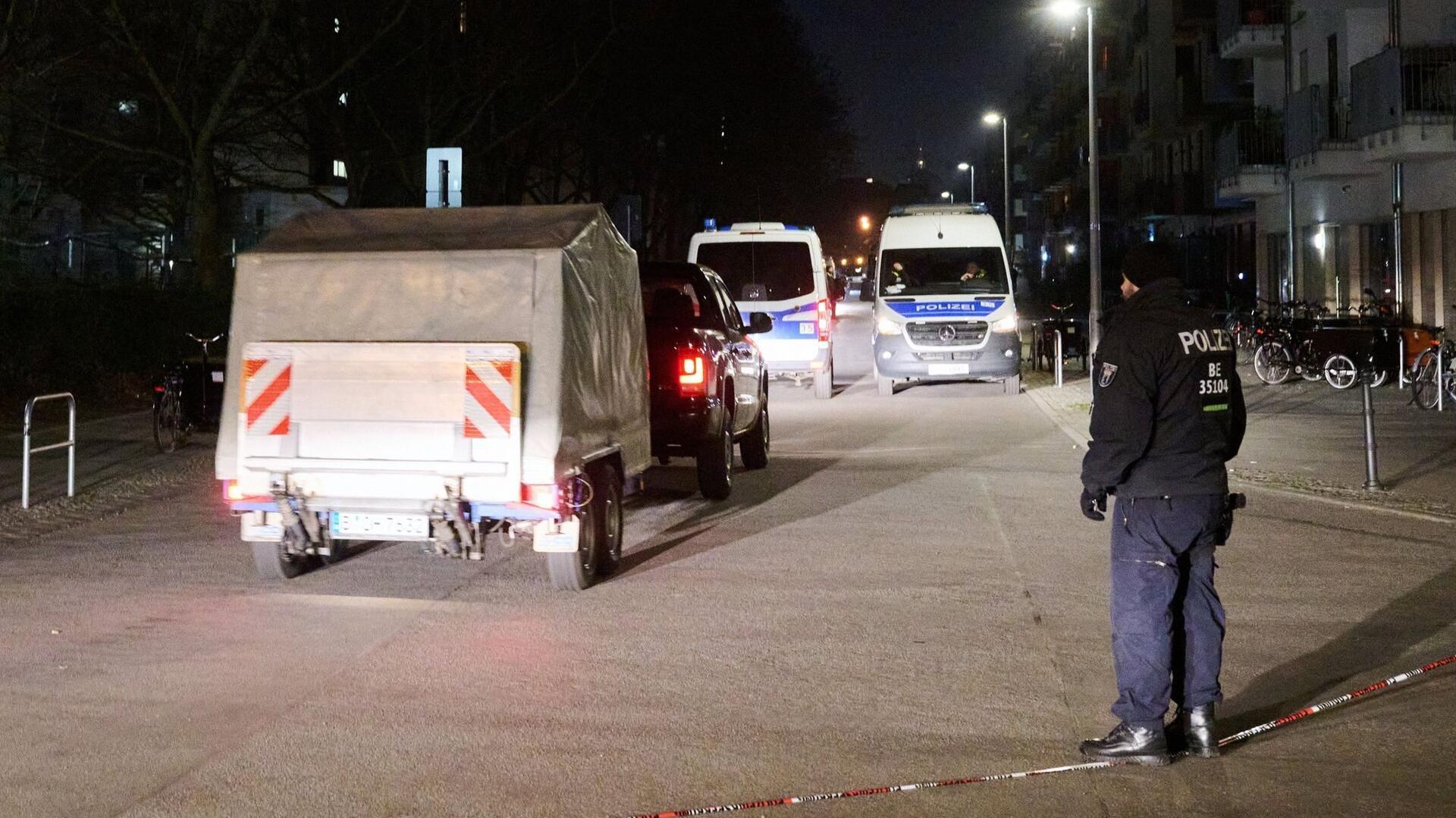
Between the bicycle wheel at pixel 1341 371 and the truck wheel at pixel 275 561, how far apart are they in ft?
62.8

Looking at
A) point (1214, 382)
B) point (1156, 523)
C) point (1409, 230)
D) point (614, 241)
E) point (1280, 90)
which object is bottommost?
point (1156, 523)

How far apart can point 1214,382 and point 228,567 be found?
6.86m

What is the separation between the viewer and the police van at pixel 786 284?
26.3m

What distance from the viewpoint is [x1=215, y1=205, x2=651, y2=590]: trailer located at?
30.8ft

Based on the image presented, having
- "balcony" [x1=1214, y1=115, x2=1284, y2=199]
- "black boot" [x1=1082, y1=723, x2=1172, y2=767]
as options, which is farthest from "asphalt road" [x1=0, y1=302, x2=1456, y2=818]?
"balcony" [x1=1214, y1=115, x2=1284, y2=199]

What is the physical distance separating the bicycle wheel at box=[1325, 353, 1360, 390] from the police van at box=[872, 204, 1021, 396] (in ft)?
14.7

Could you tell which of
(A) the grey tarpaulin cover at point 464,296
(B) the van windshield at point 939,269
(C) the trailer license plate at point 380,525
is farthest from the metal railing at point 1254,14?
(C) the trailer license plate at point 380,525

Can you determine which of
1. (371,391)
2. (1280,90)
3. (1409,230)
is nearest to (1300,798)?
(371,391)

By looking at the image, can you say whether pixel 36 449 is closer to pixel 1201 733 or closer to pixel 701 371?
pixel 701 371

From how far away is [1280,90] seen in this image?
4241 cm

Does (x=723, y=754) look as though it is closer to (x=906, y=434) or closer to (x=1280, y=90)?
(x=906, y=434)

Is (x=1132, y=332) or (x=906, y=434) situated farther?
(x=906, y=434)

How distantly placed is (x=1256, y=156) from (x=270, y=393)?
3391cm

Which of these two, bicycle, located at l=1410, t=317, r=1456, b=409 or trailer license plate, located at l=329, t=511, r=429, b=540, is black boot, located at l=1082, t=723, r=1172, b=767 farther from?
bicycle, located at l=1410, t=317, r=1456, b=409
